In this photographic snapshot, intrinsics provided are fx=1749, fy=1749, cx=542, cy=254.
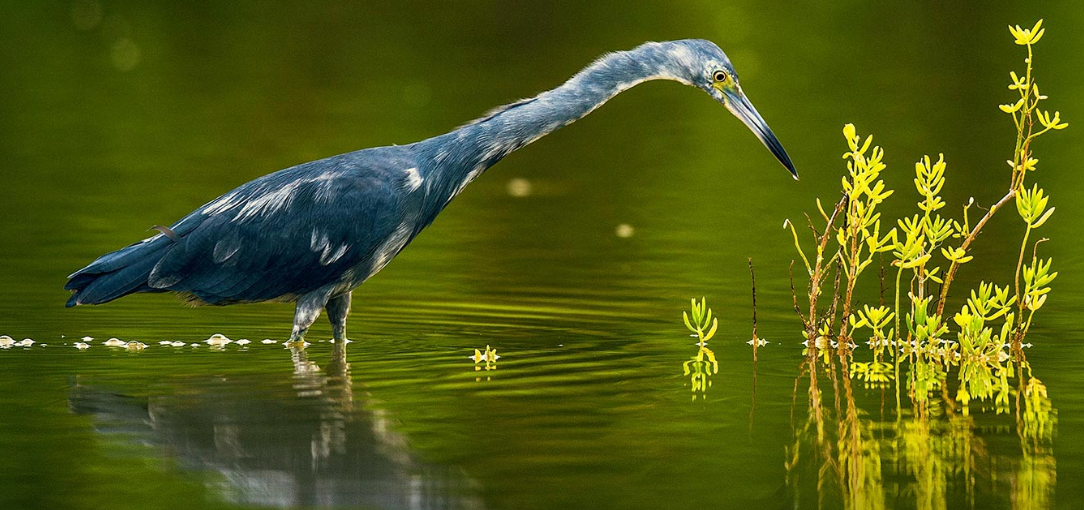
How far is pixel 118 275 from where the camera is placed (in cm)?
859

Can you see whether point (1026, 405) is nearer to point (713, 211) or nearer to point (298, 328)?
point (298, 328)

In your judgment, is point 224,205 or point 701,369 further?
point 224,205

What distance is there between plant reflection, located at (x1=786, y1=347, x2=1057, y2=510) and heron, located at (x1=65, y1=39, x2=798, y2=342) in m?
1.65

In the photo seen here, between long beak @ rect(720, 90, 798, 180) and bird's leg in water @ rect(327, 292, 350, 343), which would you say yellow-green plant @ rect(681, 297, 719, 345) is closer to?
long beak @ rect(720, 90, 798, 180)

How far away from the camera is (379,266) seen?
29.3ft

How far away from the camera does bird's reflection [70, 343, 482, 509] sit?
5.64 m

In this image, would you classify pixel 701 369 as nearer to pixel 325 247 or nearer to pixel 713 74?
pixel 713 74

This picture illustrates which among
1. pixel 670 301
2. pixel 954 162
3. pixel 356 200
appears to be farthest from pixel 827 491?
pixel 954 162

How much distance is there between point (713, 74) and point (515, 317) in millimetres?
1776

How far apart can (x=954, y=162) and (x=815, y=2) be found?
22214 mm

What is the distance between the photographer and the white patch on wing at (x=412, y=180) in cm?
872

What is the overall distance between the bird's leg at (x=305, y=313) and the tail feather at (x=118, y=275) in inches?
27.7

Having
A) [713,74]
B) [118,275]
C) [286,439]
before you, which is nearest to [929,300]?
[713,74]

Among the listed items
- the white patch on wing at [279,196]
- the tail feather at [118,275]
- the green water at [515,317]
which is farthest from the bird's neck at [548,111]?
the tail feather at [118,275]
